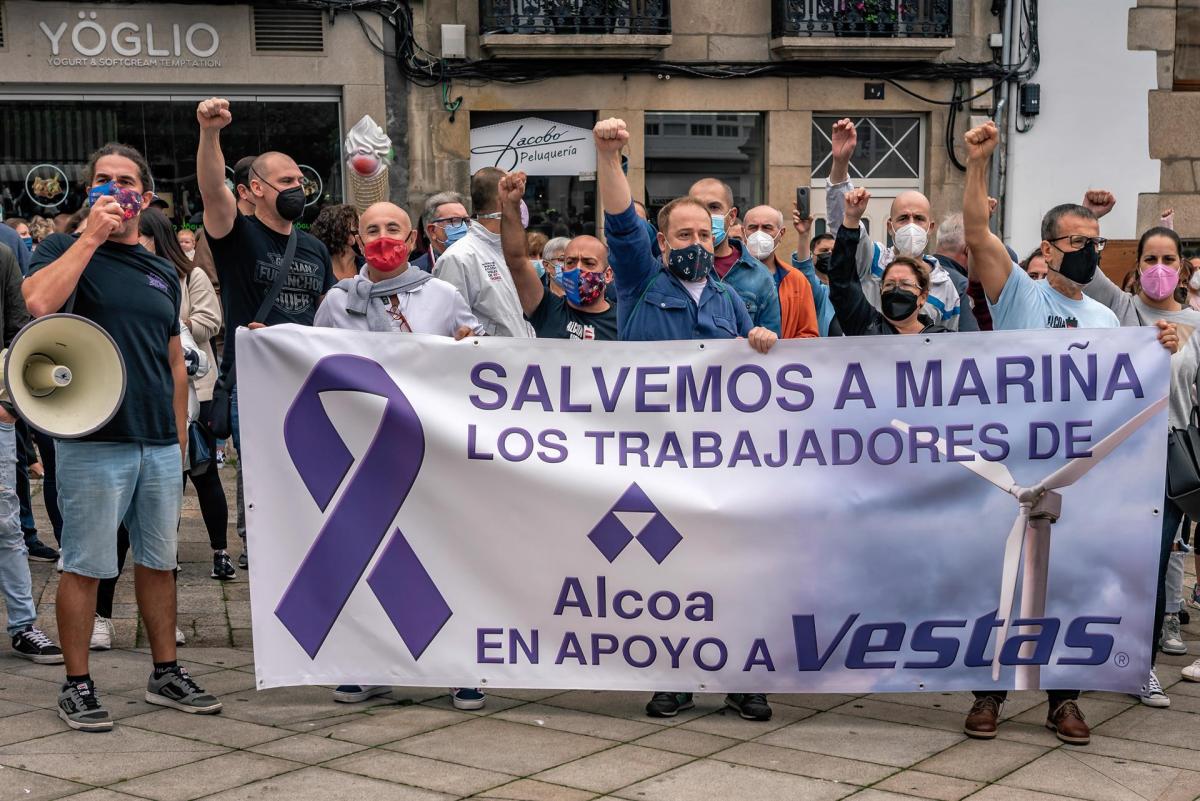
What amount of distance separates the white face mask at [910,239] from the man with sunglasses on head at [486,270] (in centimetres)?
188

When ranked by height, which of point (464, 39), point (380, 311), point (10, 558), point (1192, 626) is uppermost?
point (464, 39)

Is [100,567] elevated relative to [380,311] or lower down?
lower down

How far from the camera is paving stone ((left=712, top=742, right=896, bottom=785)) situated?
4566 millimetres

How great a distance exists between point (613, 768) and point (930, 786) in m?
0.95

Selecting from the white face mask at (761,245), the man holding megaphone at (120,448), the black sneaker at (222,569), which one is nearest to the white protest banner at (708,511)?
the man holding megaphone at (120,448)

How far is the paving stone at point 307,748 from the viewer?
4.69m

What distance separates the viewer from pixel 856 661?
5.07m

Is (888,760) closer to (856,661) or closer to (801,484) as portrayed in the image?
A: (856,661)

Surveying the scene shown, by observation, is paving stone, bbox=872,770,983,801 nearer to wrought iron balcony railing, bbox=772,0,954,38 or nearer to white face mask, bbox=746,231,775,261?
white face mask, bbox=746,231,775,261

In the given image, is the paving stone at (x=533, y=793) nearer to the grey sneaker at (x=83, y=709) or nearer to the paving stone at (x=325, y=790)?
the paving stone at (x=325, y=790)

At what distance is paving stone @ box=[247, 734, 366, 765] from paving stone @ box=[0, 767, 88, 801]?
60 cm

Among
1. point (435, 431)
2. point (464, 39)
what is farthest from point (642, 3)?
point (435, 431)

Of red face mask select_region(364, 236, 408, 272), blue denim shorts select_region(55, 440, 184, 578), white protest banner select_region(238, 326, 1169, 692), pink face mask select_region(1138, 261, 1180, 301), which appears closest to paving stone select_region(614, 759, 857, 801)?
white protest banner select_region(238, 326, 1169, 692)

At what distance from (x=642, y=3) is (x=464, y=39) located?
1.99 meters
